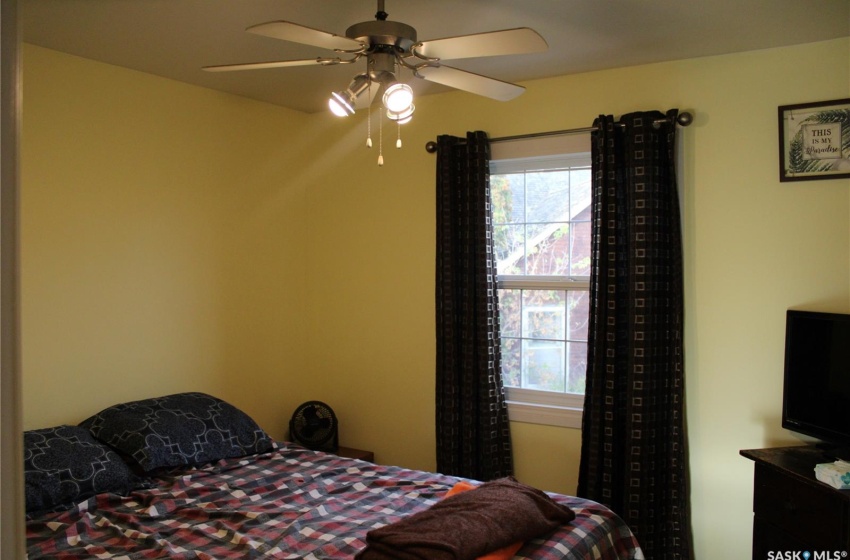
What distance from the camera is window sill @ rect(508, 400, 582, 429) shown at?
3.26 metres

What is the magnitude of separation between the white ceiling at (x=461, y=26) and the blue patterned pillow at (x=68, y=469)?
167cm

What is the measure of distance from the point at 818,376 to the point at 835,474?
0.48 m

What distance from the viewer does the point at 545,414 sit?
3.34 m

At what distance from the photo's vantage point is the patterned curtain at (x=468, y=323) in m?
3.36

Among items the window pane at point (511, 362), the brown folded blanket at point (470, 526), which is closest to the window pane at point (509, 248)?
the window pane at point (511, 362)

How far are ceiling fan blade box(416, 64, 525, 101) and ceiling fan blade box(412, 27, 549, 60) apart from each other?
130mm

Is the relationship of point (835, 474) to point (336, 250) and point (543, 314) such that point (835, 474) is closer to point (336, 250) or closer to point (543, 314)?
point (543, 314)

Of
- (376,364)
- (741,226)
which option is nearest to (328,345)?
(376,364)

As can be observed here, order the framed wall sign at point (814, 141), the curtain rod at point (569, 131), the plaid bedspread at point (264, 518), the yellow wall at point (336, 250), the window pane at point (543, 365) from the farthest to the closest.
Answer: the window pane at point (543, 365)
the curtain rod at point (569, 131)
the yellow wall at point (336, 250)
the framed wall sign at point (814, 141)
the plaid bedspread at point (264, 518)

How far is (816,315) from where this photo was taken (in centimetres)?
256

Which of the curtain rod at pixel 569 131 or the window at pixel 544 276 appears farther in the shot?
the window at pixel 544 276

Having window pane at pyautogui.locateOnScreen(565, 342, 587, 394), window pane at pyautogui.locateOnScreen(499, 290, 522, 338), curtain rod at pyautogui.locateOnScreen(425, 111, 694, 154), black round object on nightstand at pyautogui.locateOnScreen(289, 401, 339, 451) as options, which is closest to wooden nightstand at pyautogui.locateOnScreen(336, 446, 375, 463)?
black round object on nightstand at pyautogui.locateOnScreen(289, 401, 339, 451)

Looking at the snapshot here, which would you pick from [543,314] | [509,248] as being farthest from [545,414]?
[509,248]

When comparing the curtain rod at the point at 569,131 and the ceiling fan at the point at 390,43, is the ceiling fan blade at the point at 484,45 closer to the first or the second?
the ceiling fan at the point at 390,43
